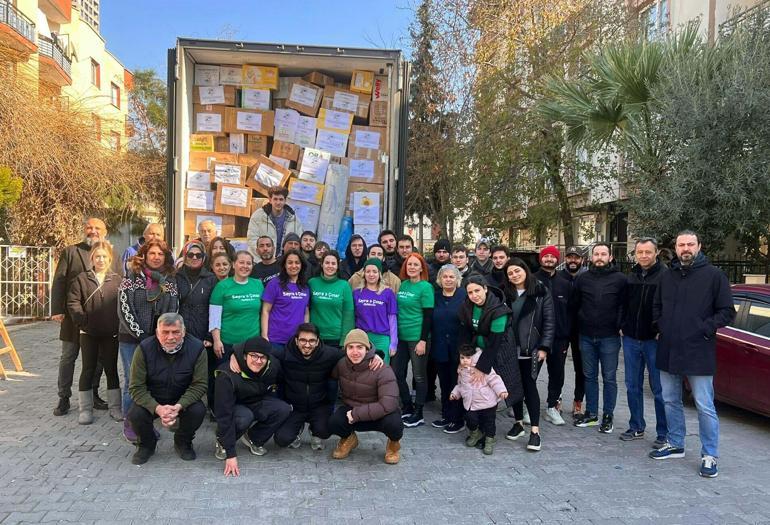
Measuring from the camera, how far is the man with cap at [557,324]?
18.0 ft

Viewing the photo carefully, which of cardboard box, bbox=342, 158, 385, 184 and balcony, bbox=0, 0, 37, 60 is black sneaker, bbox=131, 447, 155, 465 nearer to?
cardboard box, bbox=342, 158, 385, 184

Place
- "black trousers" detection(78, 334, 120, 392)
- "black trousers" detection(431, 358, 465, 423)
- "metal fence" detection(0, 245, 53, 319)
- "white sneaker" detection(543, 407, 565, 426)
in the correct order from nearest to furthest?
"black trousers" detection(78, 334, 120, 392), "black trousers" detection(431, 358, 465, 423), "white sneaker" detection(543, 407, 565, 426), "metal fence" detection(0, 245, 53, 319)

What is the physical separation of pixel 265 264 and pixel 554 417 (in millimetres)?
3294

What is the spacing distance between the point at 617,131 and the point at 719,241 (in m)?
3.05

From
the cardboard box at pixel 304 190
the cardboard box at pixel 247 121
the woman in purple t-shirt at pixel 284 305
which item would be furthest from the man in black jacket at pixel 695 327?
the cardboard box at pixel 247 121

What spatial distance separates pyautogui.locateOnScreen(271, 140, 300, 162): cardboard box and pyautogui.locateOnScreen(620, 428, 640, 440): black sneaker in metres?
4.47

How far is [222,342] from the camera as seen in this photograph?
500cm

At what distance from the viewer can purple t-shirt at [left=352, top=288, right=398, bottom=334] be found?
5152 millimetres

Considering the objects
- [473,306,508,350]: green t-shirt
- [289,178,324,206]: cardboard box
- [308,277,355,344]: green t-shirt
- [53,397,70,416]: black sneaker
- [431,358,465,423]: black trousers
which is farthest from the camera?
[289,178,324,206]: cardboard box

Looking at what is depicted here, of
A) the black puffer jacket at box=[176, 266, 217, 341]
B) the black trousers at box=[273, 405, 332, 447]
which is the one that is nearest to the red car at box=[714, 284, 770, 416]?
the black trousers at box=[273, 405, 332, 447]

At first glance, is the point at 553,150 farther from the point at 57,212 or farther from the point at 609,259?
the point at 57,212

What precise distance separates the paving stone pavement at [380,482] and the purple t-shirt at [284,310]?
0.96 meters

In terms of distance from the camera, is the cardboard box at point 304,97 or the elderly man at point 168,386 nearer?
the elderly man at point 168,386

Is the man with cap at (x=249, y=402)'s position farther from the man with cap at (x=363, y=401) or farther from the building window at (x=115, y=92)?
the building window at (x=115, y=92)
